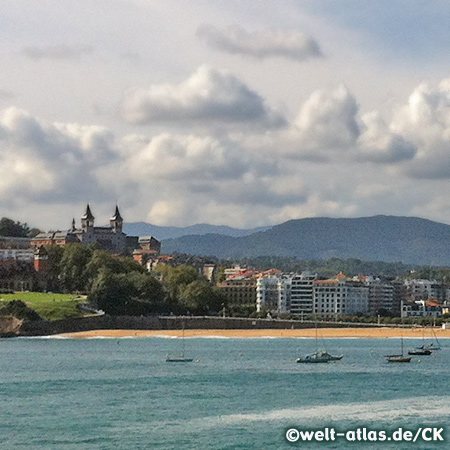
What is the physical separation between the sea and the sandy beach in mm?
54407

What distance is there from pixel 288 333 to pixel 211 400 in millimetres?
114175

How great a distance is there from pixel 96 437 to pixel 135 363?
5270 centimetres

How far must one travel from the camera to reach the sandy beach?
584ft

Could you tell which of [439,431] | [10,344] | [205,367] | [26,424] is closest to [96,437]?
[26,424]

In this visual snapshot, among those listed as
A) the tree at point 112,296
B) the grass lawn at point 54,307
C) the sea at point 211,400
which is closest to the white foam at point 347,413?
the sea at point 211,400

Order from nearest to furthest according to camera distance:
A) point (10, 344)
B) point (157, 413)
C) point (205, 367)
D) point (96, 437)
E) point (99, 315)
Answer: point (96, 437) → point (157, 413) → point (205, 367) → point (10, 344) → point (99, 315)

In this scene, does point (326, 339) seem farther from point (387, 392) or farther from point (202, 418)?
point (202, 418)

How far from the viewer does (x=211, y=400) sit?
72.4m

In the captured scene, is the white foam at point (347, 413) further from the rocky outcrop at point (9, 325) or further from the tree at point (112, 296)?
the tree at point (112, 296)

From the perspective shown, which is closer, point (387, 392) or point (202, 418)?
point (202, 418)

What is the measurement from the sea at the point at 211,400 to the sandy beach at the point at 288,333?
54.4m

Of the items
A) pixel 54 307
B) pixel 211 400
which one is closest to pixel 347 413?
pixel 211 400

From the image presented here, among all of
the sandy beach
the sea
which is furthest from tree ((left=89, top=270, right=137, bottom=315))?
the sea

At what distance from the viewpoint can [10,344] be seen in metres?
153
